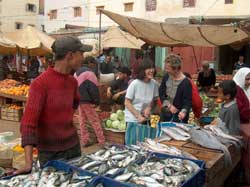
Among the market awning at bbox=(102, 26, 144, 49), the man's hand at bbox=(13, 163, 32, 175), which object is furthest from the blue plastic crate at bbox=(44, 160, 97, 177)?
the market awning at bbox=(102, 26, 144, 49)

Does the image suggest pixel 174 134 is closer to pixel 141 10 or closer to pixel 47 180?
pixel 47 180

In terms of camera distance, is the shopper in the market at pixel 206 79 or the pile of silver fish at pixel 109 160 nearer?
the pile of silver fish at pixel 109 160

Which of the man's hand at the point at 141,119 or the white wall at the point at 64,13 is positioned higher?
the white wall at the point at 64,13

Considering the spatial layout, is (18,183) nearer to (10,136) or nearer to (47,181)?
(47,181)

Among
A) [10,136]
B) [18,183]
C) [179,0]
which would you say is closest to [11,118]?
[10,136]

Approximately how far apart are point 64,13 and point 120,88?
2841 centimetres

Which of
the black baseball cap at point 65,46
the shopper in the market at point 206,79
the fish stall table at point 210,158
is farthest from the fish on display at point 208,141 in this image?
the shopper in the market at point 206,79

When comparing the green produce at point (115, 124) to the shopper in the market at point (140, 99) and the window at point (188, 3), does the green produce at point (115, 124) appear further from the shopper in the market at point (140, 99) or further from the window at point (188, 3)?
the window at point (188, 3)

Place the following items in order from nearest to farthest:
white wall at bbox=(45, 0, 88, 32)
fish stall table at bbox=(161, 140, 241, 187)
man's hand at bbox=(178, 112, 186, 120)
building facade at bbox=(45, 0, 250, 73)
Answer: fish stall table at bbox=(161, 140, 241, 187) < man's hand at bbox=(178, 112, 186, 120) < building facade at bbox=(45, 0, 250, 73) < white wall at bbox=(45, 0, 88, 32)

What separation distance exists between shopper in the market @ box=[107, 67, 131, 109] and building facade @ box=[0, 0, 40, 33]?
39190 mm

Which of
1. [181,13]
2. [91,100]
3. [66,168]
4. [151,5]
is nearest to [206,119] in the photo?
[91,100]

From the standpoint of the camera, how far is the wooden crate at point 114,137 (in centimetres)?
748

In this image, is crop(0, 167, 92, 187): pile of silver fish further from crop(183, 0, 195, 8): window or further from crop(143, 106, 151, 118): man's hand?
crop(183, 0, 195, 8): window

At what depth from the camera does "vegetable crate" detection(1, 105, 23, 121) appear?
35.3 ft
